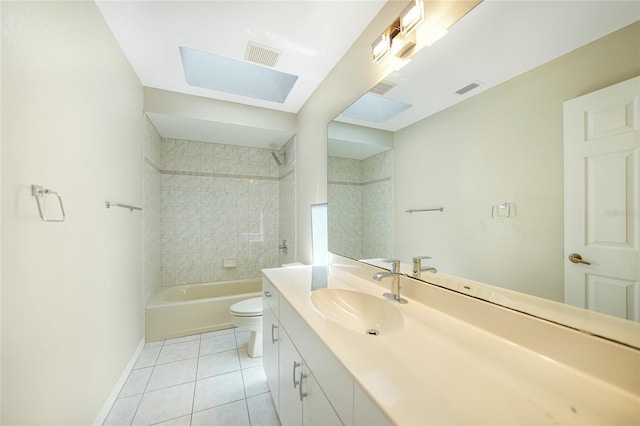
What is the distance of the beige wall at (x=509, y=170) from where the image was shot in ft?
2.18

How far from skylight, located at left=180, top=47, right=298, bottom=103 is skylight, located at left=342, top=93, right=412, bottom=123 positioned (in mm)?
871

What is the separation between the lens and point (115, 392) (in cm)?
164

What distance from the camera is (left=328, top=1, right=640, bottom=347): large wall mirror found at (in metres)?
0.62

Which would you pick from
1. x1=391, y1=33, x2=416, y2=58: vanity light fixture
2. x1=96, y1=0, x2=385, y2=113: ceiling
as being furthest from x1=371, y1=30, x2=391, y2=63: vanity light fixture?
x1=96, y1=0, x2=385, y2=113: ceiling

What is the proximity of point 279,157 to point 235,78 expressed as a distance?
4.03 ft

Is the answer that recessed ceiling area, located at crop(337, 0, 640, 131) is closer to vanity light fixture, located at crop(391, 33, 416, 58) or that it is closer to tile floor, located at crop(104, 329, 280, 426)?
vanity light fixture, located at crop(391, 33, 416, 58)

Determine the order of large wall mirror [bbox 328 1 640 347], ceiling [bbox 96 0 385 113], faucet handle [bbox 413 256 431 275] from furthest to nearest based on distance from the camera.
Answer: ceiling [bbox 96 0 385 113], faucet handle [bbox 413 256 431 275], large wall mirror [bbox 328 1 640 347]

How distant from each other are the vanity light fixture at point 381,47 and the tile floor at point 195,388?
226 centimetres

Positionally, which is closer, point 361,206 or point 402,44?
point 402,44

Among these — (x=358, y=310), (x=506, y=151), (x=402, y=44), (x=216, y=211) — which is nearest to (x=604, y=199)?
(x=506, y=151)

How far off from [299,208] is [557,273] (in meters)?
2.34

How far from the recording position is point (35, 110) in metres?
0.97

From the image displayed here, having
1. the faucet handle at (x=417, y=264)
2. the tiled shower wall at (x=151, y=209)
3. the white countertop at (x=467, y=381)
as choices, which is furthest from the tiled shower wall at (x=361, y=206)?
the tiled shower wall at (x=151, y=209)

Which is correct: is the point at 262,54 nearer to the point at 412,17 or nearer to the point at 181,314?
the point at 412,17
